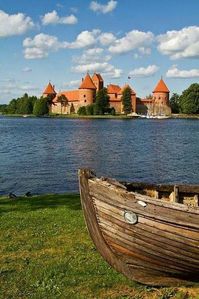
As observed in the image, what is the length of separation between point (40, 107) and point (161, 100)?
45.6 metres

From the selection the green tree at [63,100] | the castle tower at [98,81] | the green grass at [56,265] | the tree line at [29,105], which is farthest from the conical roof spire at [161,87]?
the green grass at [56,265]

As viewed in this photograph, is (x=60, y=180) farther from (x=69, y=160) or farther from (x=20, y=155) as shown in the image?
(x=20, y=155)

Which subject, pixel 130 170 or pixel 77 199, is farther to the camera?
pixel 130 170

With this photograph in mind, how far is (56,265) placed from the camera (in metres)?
8.46

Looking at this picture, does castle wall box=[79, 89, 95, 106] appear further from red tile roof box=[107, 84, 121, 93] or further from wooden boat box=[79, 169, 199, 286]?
wooden boat box=[79, 169, 199, 286]

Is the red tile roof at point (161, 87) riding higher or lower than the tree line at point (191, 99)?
higher

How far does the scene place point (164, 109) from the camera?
170 meters

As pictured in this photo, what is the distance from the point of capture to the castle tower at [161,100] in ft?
554

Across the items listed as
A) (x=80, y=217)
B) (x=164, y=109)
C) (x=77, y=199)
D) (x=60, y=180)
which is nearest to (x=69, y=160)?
(x=60, y=180)

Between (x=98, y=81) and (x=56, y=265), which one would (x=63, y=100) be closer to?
(x=98, y=81)

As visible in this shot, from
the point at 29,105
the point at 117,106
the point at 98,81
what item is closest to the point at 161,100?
the point at 117,106

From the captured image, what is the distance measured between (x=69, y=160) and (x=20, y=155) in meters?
5.58

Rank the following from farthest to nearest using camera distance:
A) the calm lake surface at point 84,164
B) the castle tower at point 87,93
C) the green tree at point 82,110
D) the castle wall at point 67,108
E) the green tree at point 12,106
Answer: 1. the green tree at point 12,106
2. the castle wall at point 67,108
3. the castle tower at point 87,93
4. the green tree at point 82,110
5. the calm lake surface at point 84,164

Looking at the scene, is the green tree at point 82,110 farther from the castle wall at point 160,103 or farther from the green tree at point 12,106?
the green tree at point 12,106
